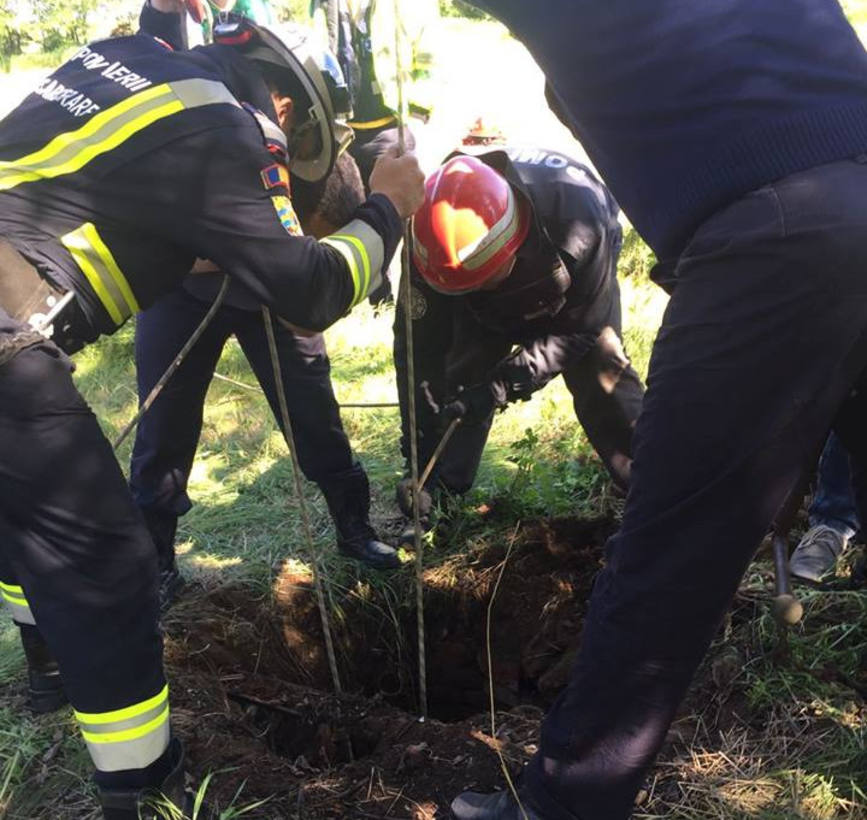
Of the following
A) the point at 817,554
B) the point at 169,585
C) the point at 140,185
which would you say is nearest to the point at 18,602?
the point at 169,585

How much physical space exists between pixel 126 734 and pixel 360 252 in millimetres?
1297

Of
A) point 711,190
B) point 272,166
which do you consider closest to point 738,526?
point 711,190

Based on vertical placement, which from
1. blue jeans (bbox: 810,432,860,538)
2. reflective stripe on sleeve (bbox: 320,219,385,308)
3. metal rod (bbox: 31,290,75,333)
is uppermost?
metal rod (bbox: 31,290,75,333)

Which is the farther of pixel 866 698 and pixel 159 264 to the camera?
pixel 866 698

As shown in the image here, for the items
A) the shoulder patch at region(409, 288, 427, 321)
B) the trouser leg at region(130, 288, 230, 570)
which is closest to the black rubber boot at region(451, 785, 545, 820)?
the trouser leg at region(130, 288, 230, 570)

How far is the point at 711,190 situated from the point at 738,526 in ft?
2.04

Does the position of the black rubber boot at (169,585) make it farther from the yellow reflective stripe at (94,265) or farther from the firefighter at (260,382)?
the yellow reflective stripe at (94,265)

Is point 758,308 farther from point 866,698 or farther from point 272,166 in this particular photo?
point 866,698

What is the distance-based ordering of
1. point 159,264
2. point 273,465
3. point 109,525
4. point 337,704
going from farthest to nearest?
point 273,465, point 337,704, point 159,264, point 109,525

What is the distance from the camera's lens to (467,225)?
2967 mm

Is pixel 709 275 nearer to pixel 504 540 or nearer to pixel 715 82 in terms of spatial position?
pixel 715 82

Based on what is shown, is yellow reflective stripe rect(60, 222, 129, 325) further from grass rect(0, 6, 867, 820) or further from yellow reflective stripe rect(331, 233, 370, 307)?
grass rect(0, 6, 867, 820)

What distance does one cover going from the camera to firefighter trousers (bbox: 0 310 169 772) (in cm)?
189

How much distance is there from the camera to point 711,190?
158cm
